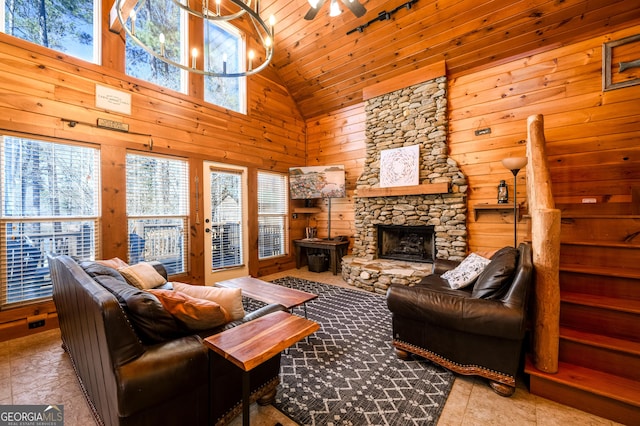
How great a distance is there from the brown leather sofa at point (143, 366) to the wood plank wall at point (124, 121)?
7.32ft

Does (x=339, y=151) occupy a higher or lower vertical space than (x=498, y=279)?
higher

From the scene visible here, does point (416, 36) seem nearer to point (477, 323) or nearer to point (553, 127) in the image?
point (553, 127)

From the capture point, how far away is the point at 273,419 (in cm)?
164

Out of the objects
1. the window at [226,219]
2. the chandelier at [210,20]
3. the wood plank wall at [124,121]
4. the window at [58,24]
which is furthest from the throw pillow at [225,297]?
the window at [58,24]

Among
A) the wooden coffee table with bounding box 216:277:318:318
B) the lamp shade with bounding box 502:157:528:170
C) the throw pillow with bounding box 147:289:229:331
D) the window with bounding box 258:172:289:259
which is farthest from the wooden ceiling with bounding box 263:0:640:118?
the throw pillow with bounding box 147:289:229:331

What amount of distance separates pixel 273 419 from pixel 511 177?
13.6 ft

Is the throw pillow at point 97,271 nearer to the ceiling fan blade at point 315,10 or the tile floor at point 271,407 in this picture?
the tile floor at point 271,407

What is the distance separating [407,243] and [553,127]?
267cm

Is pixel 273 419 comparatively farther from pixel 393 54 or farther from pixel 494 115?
pixel 393 54

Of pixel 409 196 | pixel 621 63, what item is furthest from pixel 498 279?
pixel 621 63

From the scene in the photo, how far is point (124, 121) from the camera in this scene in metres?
3.48

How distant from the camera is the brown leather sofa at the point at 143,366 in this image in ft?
3.82

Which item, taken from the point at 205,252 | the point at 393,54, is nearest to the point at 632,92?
the point at 393,54

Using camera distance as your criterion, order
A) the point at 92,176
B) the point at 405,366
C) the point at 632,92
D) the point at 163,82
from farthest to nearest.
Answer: the point at 163,82, the point at 92,176, the point at 632,92, the point at 405,366
